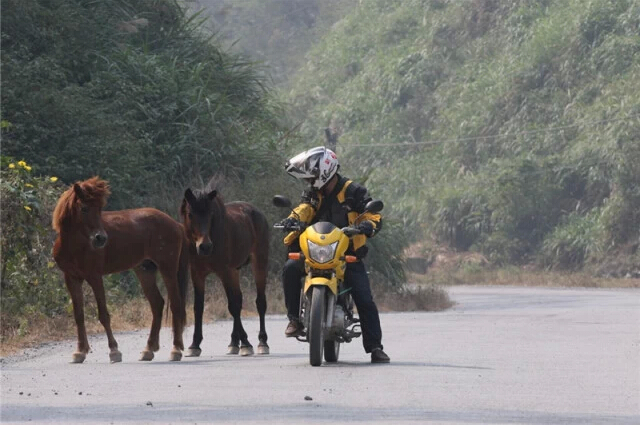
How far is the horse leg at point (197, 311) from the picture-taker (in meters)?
18.1

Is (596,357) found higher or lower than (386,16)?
lower

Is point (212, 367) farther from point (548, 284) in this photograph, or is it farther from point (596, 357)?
point (548, 284)

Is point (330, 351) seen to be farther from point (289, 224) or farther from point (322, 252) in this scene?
point (289, 224)

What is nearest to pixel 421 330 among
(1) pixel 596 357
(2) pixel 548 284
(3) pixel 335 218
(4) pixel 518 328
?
(4) pixel 518 328

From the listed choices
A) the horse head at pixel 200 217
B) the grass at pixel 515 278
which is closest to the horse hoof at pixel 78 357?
the horse head at pixel 200 217

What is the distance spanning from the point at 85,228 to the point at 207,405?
5.57 metres

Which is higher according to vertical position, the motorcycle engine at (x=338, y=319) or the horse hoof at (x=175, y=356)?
the motorcycle engine at (x=338, y=319)

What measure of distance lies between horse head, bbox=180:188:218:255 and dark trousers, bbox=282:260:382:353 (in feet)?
6.94

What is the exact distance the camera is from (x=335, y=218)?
16266 mm

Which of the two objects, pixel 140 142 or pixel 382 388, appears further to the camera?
pixel 140 142

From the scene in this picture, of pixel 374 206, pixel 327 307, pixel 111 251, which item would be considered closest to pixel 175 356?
pixel 111 251

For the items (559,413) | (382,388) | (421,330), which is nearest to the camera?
(559,413)

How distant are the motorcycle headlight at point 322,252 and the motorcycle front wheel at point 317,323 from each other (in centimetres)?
28

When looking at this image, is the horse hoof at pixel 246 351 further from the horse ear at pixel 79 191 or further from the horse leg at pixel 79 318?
the horse ear at pixel 79 191
